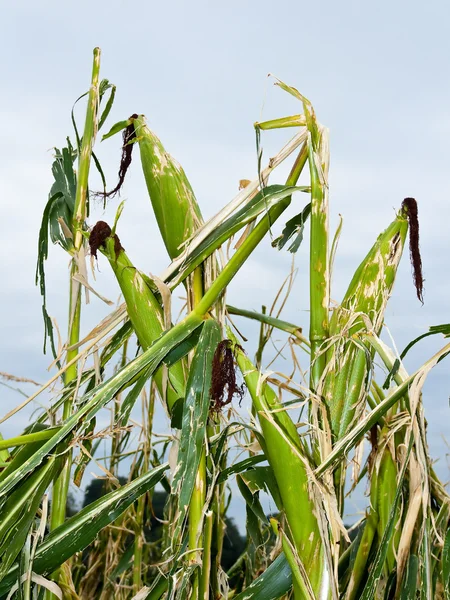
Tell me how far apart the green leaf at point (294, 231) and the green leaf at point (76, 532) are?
296 millimetres

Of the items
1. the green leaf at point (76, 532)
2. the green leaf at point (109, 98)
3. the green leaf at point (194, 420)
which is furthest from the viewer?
the green leaf at point (109, 98)

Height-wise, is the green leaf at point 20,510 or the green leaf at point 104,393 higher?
the green leaf at point 104,393

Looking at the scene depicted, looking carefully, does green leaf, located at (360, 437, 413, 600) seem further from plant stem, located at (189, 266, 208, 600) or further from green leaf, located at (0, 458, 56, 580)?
green leaf, located at (0, 458, 56, 580)

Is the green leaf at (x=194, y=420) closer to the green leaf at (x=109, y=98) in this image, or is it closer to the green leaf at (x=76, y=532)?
the green leaf at (x=76, y=532)

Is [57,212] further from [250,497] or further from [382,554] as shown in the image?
[382,554]

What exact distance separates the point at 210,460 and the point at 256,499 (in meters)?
0.20

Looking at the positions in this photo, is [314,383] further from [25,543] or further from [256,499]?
[25,543]

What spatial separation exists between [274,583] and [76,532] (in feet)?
0.76

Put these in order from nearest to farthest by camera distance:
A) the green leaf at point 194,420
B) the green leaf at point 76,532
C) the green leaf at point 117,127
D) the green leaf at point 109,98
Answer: the green leaf at point 194,420 → the green leaf at point 76,532 → the green leaf at point 117,127 → the green leaf at point 109,98

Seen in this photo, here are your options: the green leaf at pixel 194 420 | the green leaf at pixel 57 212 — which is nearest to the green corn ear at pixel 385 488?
the green leaf at pixel 194 420

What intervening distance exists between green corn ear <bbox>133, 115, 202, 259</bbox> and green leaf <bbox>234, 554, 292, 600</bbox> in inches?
14.8

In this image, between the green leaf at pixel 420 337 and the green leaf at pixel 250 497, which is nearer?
the green leaf at pixel 420 337

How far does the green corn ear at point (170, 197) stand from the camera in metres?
0.82

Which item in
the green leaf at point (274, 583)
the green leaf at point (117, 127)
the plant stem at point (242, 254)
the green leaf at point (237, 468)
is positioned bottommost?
the green leaf at point (274, 583)
